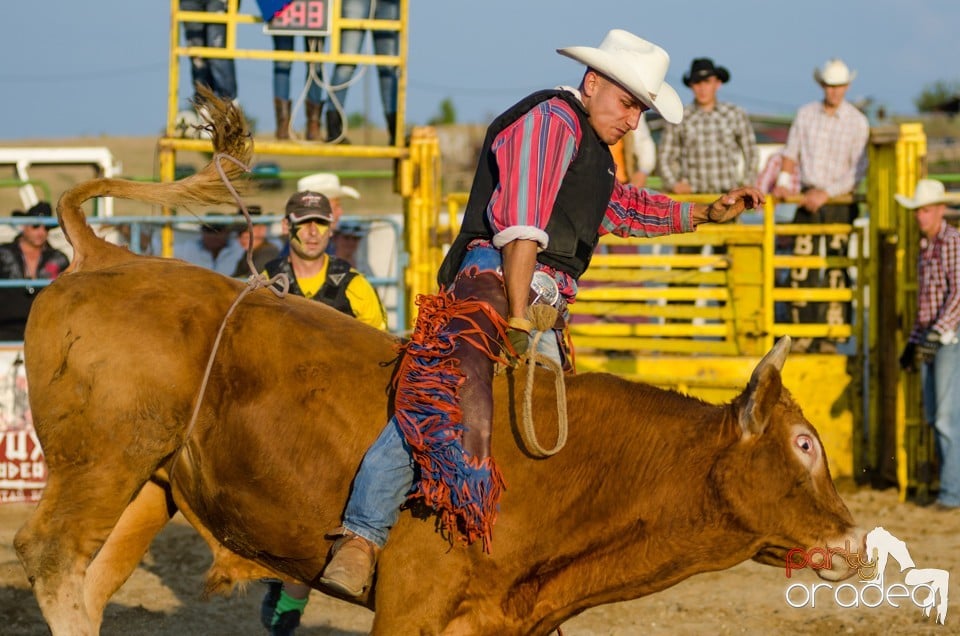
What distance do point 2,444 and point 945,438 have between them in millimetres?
6599

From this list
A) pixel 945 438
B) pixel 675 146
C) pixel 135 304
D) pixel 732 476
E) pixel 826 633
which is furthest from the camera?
pixel 675 146

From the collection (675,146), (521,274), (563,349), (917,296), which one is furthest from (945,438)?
(521,274)

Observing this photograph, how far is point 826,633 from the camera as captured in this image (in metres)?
6.07

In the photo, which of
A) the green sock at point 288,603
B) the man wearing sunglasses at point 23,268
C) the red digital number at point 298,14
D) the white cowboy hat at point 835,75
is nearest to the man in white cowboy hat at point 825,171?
the white cowboy hat at point 835,75

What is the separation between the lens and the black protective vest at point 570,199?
13.6 ft

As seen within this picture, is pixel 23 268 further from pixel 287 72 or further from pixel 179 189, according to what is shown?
pixel 179 189

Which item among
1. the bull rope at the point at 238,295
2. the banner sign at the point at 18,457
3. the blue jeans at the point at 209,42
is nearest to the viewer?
the bull rope at the point at 238,295

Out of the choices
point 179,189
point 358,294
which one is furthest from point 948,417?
point 179,189

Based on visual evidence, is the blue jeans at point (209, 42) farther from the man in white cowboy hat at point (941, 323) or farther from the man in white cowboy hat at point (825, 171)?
the man in white cowboy hat at point (941, 323)

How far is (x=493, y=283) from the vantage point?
4090 millimetres

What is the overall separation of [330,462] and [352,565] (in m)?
0.43

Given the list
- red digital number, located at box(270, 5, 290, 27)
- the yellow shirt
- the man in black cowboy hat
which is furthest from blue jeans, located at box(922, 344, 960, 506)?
red digital number, located at box(270, 5, 290, 27)

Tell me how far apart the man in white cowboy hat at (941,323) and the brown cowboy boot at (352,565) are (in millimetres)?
5796

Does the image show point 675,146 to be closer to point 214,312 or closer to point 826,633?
point 826,633
